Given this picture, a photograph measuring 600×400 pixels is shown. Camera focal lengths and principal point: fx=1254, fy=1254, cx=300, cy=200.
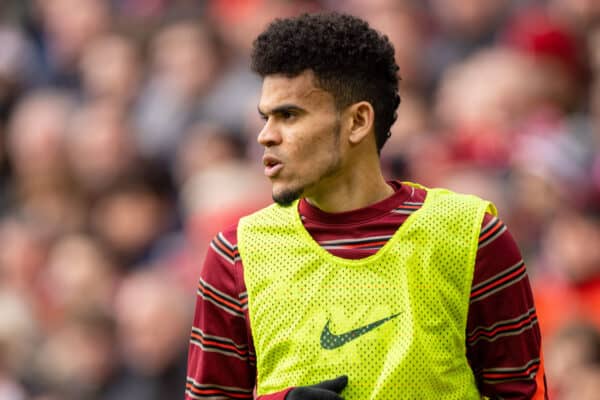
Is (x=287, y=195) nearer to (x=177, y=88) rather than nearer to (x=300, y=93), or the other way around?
(x=300, y=93)

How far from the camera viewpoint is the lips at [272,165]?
283 cm

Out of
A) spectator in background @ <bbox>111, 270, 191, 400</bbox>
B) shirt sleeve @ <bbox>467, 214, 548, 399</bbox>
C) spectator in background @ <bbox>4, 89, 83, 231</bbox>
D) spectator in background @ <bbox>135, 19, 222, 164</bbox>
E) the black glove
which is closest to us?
the black glove

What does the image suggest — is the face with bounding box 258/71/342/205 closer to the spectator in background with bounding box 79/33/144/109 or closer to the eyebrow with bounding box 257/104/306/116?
the eyebrow with bounding box 257/104/306/116

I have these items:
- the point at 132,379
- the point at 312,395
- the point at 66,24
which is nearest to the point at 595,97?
the point at 132,379

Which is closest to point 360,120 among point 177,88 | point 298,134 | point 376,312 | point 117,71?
point 298,134

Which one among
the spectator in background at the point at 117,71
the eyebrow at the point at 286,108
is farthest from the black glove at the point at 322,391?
the spectator in background at the point at 117,71

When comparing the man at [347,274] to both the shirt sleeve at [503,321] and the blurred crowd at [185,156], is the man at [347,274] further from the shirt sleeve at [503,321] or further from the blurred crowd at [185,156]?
the blurred crowd at [185,156]

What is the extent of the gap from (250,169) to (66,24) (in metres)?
3.07

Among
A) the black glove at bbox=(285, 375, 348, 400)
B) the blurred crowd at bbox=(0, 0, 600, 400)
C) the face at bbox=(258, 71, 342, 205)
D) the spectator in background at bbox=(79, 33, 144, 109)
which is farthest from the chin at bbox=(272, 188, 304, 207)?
the spectator in background at bbox=(79, 33, 144, 109)

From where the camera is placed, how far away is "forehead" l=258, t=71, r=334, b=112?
2812 millimetres

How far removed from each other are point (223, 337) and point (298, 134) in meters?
0.50

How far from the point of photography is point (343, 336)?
2762 millimetres

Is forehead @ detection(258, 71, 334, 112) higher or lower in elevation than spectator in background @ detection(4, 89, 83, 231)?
higher

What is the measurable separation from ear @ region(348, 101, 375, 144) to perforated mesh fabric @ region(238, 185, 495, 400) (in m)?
0.22
